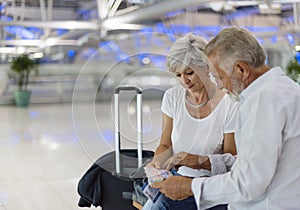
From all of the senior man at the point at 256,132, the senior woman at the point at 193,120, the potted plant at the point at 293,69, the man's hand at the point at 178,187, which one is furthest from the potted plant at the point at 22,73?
the senior man at the point at 256,132

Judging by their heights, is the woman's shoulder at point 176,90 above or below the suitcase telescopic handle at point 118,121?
above

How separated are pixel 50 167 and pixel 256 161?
4.72 m

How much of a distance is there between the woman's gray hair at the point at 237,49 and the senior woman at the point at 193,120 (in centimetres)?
43

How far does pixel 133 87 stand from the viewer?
232 cm

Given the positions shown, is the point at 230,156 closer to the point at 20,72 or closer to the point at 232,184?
the point at 232,184

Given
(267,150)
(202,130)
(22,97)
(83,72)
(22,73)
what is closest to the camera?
(267,150)

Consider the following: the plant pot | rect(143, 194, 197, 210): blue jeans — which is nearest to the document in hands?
rect(143, 194, 197, 210): blue jeans

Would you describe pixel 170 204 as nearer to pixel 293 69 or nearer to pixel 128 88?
pixel 128 88

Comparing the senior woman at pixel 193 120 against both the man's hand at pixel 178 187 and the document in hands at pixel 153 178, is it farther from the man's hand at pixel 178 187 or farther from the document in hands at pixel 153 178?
the man's hand at pixel 178 187

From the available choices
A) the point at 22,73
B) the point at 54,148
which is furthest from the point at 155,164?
the point at 22,73

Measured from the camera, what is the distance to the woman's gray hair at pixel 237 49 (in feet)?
5.04

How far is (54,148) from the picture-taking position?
23.7 ft

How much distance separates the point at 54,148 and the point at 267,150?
6080mm

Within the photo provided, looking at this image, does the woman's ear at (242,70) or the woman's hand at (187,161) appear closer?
the woman's ear at (242,70)
